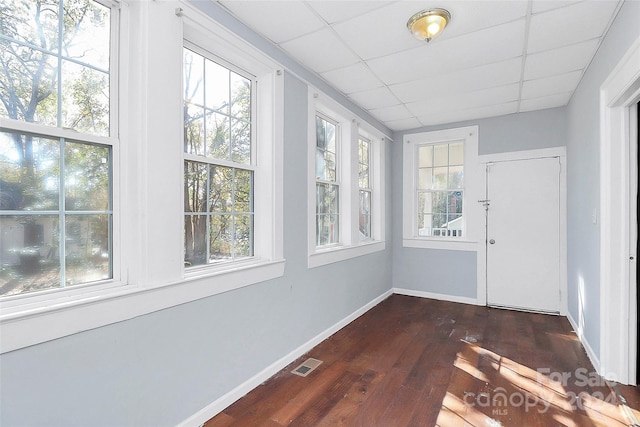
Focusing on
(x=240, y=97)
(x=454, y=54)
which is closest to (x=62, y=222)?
(x=240, y=97)

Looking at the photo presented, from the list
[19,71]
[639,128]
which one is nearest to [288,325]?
[19,71]

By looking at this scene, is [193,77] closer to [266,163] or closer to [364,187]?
Result: [266,163]

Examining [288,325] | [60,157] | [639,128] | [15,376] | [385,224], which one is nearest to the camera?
[15,376]

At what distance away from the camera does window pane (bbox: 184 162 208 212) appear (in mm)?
1973

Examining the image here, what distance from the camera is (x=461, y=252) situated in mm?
4496

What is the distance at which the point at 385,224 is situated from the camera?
4.67m

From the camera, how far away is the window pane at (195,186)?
6.47ft

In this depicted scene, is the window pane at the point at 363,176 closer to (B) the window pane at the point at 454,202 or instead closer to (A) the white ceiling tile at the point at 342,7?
(B) the window pane at the point at 454,202

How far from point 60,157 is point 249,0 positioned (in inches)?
56.6

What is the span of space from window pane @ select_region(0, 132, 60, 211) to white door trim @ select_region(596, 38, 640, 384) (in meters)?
3.42

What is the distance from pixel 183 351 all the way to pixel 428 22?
2.61m

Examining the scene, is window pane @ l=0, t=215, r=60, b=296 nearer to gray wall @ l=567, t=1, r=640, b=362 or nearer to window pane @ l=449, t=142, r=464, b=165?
gray wall @ l=567, t=1, r=640, b=362

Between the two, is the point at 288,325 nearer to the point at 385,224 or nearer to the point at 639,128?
the point at 385,224

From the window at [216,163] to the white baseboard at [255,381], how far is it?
903 mm
